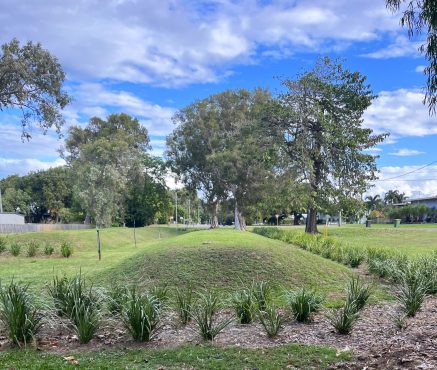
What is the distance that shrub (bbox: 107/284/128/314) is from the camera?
6661mm

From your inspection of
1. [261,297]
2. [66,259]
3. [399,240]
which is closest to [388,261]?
[261,297]

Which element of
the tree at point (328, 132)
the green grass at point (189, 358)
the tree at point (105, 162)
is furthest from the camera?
the tree at point (105, 162)

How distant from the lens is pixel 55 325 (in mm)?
6516

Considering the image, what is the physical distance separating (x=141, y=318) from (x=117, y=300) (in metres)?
1.07

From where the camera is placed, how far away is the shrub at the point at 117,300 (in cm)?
666

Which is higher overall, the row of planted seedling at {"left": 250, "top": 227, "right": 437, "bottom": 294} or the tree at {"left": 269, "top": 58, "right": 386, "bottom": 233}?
the tree at {"left": 269, "top": 58, "right": 386, "bottom": 233}

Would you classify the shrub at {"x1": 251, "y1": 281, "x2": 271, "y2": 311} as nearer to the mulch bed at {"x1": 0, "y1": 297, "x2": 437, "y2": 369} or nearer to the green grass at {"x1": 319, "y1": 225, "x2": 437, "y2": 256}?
the mulch bed at {"x1": 0, "y1": 297, "x2": 437, "y2": 369}

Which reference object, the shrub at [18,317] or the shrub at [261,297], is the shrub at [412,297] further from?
the shrub at [18,317]

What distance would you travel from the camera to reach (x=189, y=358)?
17.4 ft

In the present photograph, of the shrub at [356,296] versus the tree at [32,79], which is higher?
the tree at [32,79]

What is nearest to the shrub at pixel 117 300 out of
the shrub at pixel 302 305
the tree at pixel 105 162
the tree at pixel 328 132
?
the shrub at pixel 302 305

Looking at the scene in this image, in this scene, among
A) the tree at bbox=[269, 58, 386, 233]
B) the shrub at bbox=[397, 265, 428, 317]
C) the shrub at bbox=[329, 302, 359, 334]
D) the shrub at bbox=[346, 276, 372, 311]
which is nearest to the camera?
the shrub at bbox=[329, 302, 359, 334]

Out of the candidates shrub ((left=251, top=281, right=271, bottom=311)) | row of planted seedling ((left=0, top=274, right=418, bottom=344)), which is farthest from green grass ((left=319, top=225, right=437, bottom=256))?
row of planted seedling ((left=0, top=274, right=418, bottom=344))

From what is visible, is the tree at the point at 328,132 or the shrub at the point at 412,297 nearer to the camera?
the shrub at the point at 412,297
